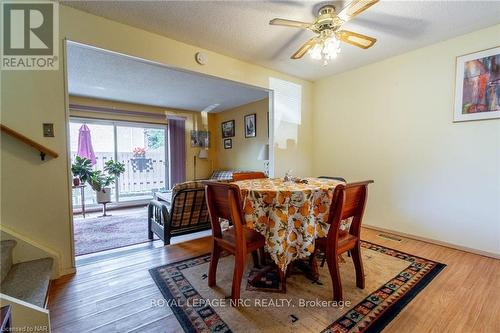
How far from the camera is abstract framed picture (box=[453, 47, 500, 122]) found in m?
2.25

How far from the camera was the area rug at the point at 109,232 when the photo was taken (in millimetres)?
2812

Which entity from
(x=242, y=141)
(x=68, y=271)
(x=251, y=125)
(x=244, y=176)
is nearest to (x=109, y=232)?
(x=68, y=271)

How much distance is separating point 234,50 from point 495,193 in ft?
10.5

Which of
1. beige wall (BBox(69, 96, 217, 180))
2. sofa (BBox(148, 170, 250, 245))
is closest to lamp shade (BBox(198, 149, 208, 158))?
beige wall (BBox(69, 96, 217, 180))

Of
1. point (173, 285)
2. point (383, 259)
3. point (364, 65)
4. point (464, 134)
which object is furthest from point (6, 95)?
point (464, 134)

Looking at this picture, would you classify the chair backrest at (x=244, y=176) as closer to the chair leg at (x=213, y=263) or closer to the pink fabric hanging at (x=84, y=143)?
the chair leg at (x=213, y=263)

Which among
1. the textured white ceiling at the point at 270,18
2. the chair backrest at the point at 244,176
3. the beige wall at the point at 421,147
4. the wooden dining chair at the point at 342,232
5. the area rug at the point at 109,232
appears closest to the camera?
the wooden dining chair at the point at 342,232

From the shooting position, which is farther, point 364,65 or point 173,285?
point 364,65

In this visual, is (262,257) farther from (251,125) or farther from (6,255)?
(251,125)

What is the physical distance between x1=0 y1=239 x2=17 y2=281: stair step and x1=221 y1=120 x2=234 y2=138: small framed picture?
4436mm

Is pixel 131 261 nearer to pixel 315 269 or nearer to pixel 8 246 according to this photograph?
pixel 8 246

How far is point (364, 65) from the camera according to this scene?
321 centimetres

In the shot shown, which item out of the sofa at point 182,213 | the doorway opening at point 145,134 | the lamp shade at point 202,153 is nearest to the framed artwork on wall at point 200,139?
the doorway opening at point 145,134

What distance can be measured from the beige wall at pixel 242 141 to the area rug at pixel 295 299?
10.3ft
